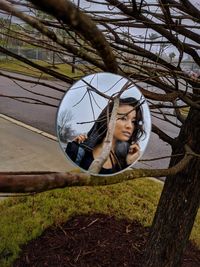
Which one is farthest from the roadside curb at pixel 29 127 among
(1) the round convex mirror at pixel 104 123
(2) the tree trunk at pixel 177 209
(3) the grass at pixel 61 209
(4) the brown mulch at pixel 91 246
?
(1) the round convex mirror at pixel 104 123

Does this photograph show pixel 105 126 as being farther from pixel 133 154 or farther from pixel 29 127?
pixel 29 127

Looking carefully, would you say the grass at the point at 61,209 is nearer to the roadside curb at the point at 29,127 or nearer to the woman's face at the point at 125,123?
the woman's face at the point at 125,123

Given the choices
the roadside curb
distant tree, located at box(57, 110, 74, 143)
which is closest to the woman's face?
distant tree, located at box(57, 110, 74, 143)

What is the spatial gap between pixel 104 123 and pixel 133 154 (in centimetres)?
11

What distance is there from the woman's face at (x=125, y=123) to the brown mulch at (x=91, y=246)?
169cm

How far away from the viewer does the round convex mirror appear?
0.81 metres

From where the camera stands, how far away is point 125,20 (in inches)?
63.5

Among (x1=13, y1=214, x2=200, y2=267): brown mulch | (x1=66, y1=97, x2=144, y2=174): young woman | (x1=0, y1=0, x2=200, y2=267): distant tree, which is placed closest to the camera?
(x1=66, y1=97, x2=144, y2=174): young woman

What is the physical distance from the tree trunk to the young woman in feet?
3.11

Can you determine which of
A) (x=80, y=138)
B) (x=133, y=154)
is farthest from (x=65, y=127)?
(x=133, y=154)

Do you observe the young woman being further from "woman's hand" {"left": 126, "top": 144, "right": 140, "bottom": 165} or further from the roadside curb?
the roadside curb

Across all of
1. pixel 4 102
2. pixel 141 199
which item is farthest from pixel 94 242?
pixel 4 102

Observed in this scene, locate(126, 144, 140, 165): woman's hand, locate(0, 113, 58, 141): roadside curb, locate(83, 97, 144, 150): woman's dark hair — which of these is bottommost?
locate(0, 113, 58, 141): roadside curb

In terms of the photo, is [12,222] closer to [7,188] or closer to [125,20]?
[125,20]
